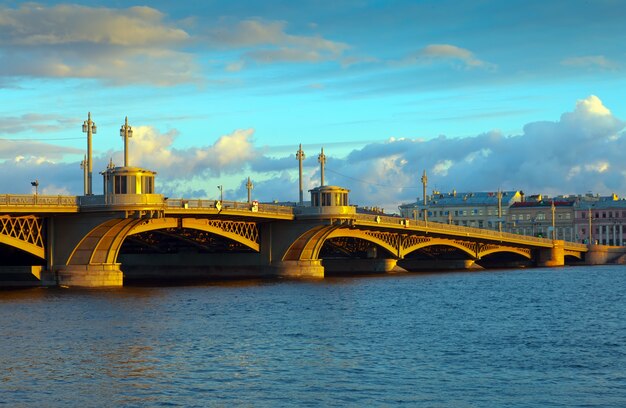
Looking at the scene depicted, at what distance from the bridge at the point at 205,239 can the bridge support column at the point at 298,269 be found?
0.35ft

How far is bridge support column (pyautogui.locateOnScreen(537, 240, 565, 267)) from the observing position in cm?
14888

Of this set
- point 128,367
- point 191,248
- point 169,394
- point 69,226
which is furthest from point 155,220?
point 169,394

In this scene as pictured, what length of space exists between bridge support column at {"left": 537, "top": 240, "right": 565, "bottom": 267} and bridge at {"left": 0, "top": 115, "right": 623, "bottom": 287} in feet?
0.62

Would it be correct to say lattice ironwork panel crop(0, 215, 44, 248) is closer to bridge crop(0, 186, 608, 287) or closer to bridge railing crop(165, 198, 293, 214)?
bridge crop(0, 186, 608, 287)

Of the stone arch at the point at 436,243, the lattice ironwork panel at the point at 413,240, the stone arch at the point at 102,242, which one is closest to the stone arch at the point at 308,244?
the stone arch at the point at 436,243

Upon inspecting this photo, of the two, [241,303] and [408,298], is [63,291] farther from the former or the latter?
[408,298]

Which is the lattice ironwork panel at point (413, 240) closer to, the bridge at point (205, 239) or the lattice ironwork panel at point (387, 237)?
the bridge at point (205, 239)

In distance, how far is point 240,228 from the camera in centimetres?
8856

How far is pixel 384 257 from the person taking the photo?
A: 11825 centimetres

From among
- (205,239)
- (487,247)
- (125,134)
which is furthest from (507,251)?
(125,134)

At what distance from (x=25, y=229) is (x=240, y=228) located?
24.7m

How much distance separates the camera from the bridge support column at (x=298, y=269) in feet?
307

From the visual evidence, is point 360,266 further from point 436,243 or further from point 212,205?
point 212,205

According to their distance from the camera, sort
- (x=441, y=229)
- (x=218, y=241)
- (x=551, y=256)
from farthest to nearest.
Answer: (x=551, y=256) → (x=441, y=229) → (x=218, y=241)
